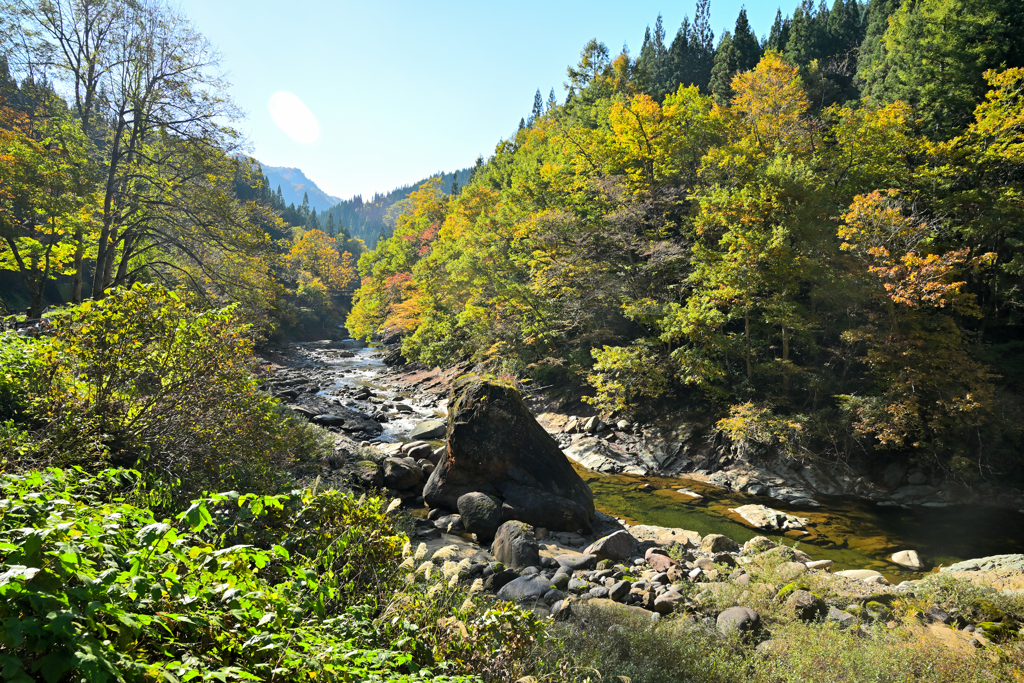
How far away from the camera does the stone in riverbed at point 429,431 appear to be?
654 inches

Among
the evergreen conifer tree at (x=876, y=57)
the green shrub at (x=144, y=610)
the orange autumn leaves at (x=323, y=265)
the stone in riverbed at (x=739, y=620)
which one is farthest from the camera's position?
the orange autumn leaves at (x=323, y=265)

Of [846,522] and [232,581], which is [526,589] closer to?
[232,581]

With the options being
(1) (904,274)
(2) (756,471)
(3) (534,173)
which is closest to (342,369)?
(3) (534,173)

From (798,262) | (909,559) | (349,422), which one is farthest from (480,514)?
(798,262)

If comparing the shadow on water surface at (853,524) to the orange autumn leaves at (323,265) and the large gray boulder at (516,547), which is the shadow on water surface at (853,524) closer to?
the large gray boulder at (516,547)

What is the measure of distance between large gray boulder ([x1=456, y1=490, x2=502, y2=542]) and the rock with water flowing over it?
6.40 m

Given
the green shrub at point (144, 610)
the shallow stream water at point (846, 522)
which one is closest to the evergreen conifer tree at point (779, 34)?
the shallow stream water at point (846, 522)

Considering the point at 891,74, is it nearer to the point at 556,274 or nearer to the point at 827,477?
the point at 556,274

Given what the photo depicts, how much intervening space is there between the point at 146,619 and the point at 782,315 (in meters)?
15.7

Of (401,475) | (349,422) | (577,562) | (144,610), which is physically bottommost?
(577,562)

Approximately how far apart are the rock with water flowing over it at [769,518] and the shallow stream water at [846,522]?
206mm

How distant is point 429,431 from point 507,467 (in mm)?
6509

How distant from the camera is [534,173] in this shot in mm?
26328

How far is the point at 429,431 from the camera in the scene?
1675 centimetres
